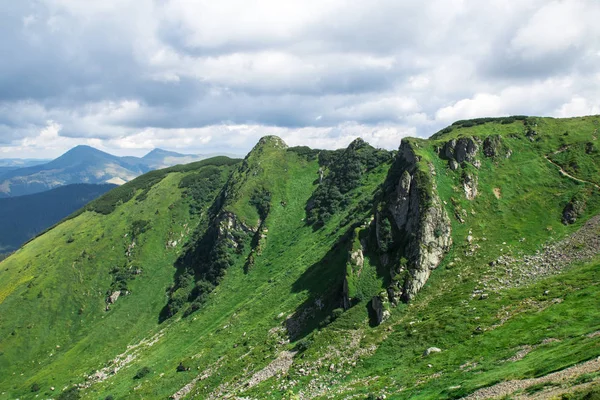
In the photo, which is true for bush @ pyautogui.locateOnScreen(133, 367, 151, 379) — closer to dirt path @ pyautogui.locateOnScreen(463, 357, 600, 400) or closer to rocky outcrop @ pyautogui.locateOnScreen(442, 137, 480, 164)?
dirt path @ pyautogui.locateOnScreen(463, 357, 600, 400)

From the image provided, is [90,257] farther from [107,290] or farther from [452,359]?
[452,359]

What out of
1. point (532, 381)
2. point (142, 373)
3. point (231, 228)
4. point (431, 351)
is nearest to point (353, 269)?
point (431, 351)

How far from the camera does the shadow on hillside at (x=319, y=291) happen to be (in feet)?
256

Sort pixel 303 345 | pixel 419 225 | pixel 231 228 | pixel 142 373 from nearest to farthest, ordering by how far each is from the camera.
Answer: pixel 303 345 < pixel 419 225 < pixel 142 373 < pixel 231 228

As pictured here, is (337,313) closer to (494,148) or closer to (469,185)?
(469,185)

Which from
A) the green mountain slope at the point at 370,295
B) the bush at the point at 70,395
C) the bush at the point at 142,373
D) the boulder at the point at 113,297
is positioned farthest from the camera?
the boulder at the point at 113,297

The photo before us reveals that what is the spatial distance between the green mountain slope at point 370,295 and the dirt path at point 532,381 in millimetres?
260

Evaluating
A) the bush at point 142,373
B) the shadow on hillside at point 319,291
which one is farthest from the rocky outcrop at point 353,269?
the bush at point 142,373

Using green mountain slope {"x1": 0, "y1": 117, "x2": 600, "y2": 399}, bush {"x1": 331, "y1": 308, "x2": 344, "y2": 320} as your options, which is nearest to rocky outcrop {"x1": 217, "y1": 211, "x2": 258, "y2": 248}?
green mountain slope {"x1": 0, "y1": 117, "x2": 600, "y2": 399}

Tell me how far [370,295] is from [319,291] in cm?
2069

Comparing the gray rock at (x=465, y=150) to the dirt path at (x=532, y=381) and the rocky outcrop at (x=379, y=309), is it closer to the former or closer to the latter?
the rocky outcrop at (x=379, y=309)

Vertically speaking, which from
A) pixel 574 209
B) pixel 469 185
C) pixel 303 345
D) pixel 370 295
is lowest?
pixel 303 345

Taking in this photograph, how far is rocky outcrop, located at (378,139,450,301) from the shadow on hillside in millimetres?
15822

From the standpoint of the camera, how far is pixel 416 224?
71.9 m
